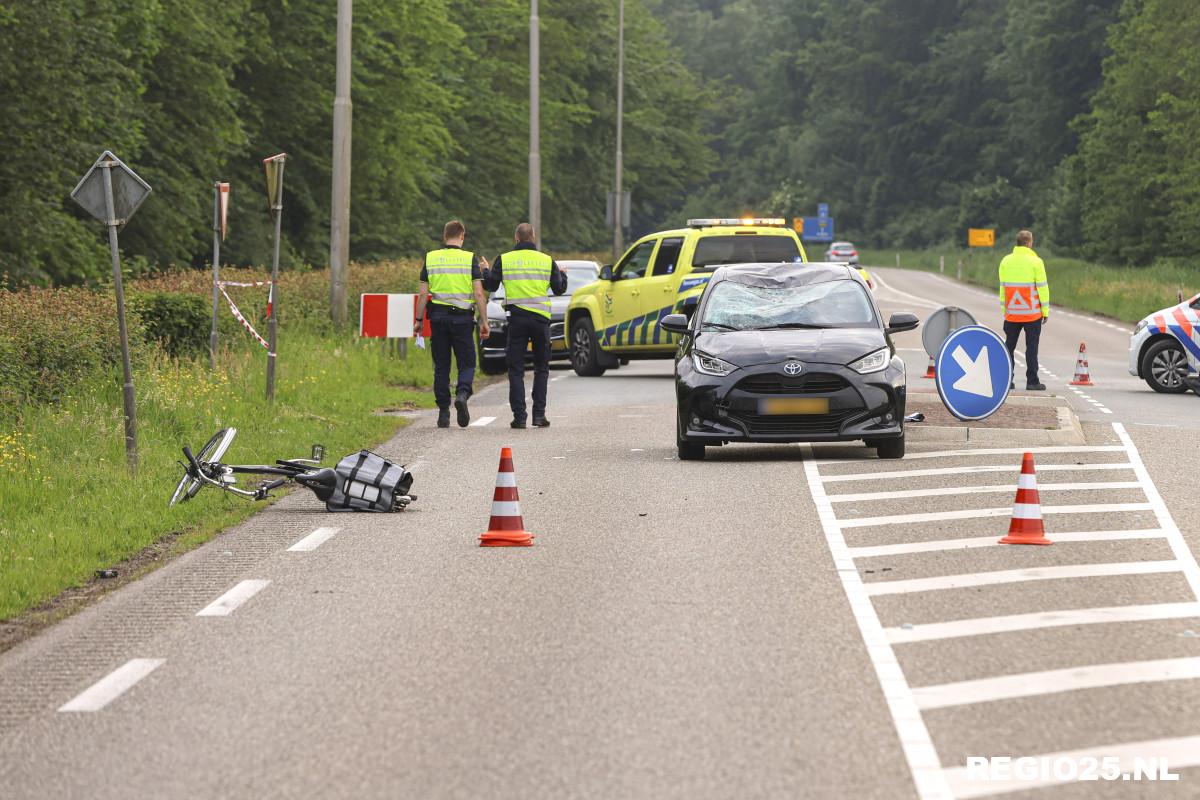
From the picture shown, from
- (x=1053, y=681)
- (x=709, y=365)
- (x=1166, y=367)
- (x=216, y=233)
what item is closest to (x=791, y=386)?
(x=709, y=365)

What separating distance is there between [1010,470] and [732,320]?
2.78 m

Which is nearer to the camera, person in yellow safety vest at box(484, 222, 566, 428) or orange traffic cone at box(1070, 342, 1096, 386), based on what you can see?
person in yellow safety vest at box(484, 222, 566, 428)

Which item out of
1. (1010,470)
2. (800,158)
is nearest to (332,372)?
(1010,470)

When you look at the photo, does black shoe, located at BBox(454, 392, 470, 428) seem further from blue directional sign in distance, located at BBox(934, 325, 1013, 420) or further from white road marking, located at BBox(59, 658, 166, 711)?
white road marking, located at BBox(59, 658, 166, 711)

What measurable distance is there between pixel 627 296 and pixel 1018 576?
680 inches

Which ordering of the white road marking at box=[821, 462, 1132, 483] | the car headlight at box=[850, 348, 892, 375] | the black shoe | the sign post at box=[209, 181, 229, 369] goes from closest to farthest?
1. the white road marking at box=[821, 462, 1132, 483]
2. the car headlight at box=[850, 348, 892, 375]
3. the black shoe
4. the sign post at box=[209, 181, 229, 369]

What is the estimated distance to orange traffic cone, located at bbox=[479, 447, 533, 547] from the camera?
11.2 meters

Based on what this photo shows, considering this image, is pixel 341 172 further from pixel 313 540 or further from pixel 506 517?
pixel 506 517

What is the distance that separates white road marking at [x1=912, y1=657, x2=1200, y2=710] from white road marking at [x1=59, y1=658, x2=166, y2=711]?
2940 millimetres

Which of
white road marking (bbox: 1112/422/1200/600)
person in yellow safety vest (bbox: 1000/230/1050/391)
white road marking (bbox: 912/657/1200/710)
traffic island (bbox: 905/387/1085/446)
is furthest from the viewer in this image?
person in yellow safety vest (bbox: 1000/230/1050/391)

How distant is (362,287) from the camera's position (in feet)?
104

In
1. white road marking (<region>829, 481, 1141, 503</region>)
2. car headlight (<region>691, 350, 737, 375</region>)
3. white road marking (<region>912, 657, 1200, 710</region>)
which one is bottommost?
white road marking (<region>829, 481, 1141, 503</region>)

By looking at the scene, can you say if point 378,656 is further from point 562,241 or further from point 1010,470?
point 562,241

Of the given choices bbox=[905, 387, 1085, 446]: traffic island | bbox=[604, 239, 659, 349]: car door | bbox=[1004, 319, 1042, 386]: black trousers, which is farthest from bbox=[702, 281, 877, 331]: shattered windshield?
bbox=[604, 239, 659, 349]: car door
